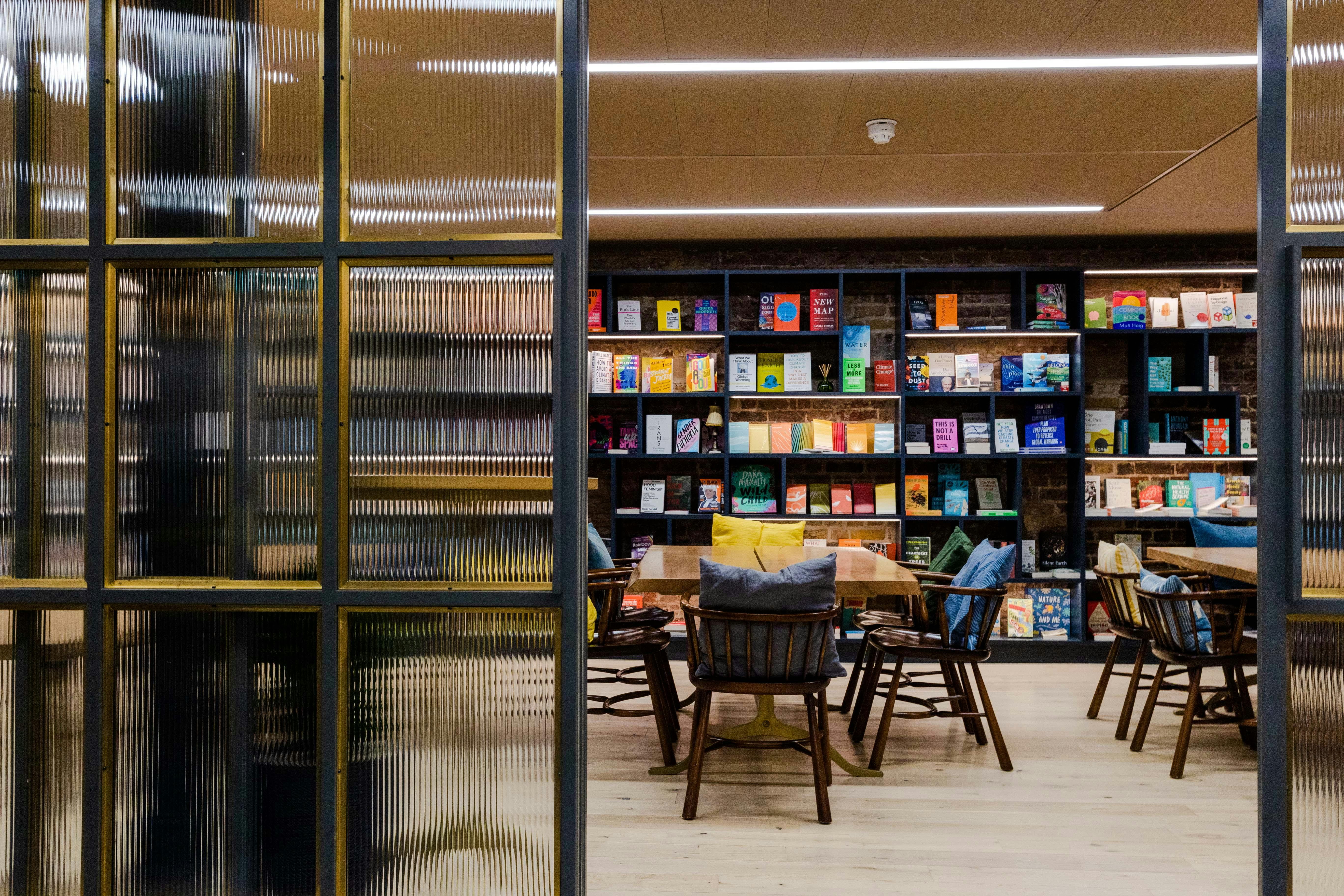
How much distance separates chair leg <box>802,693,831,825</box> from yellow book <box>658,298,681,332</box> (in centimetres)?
368

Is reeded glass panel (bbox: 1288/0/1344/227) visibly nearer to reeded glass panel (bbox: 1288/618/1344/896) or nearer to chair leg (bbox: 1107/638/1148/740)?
reeded glass panel (bbox: 1288/618/1344/896)

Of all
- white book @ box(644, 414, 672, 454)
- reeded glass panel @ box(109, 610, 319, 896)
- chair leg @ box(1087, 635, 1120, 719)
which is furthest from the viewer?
white book @ box(644, 414, 672, 454)

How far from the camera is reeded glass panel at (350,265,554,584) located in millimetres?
1929

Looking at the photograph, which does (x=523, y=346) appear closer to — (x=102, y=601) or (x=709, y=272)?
(x=102, y=601)

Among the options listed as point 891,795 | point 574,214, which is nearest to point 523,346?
point 574,214

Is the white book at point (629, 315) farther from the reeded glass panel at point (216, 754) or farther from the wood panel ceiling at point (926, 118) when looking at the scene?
the reeded glass panel at point (216, 754)

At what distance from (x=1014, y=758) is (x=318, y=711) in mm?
3354

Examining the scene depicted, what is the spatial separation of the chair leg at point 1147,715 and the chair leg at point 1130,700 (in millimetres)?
98

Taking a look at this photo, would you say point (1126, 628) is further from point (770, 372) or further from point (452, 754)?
point (452, 754)

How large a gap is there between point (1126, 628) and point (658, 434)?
11.0 ft

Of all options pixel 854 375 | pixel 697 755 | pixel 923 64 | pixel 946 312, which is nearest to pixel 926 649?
pixel 697 755

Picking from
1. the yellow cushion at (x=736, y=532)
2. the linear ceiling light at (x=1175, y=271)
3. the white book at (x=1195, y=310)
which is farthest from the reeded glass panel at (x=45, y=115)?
the white book at (x=1195, y=310)

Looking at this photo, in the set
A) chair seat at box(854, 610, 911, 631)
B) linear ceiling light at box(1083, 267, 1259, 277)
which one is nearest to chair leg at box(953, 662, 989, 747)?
chair seat at box(854, 610, 911, 631)

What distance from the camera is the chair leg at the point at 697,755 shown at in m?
3.43
